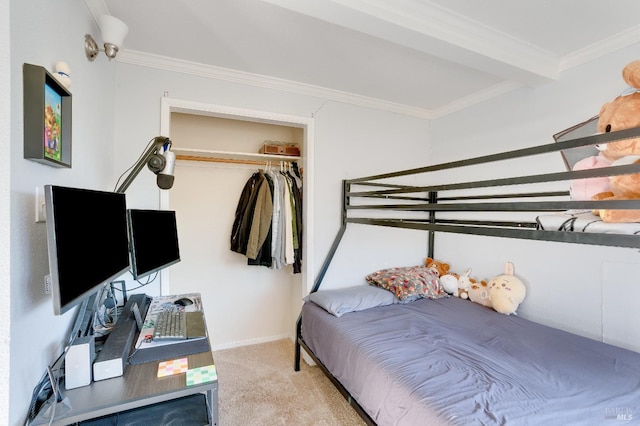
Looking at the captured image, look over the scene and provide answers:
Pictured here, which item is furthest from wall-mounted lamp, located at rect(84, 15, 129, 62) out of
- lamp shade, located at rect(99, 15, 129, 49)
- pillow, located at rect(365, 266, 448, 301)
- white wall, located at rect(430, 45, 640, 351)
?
white wall, located at rect(430, 45, 640, 351)

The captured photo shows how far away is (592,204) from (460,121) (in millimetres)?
2146

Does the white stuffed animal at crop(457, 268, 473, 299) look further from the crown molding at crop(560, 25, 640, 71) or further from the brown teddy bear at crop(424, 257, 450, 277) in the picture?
the crown molding at crop(560, 25, 640, 71)

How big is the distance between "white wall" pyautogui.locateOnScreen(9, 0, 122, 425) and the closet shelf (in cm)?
122

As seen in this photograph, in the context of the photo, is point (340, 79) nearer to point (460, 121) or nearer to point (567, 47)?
point (460, 121)

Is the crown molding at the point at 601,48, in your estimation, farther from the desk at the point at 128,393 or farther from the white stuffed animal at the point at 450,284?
the desk at the point at 128,393

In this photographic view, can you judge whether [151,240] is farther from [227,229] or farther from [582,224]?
[582,224]

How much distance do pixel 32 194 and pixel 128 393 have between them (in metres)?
0.68

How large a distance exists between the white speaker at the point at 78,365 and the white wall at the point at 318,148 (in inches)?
46.0

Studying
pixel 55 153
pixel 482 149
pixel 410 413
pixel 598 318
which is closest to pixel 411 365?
pixel 410 413

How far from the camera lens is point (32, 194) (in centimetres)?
89

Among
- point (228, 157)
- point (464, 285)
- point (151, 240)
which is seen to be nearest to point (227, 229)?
point (228, 157)

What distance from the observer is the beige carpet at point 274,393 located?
6.24 ft

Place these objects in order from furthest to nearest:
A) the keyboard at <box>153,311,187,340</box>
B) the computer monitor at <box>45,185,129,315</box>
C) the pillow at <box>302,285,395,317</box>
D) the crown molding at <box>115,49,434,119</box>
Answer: the pillow at <box>302,285,395,317</box> < the crown molding at <box>115,49,434,119</box> < the keyboard at <box>153,311,187,340</box> < the computer monitor at <box>45,185,129,315</box>

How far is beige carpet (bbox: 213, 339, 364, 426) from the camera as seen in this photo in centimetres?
190
